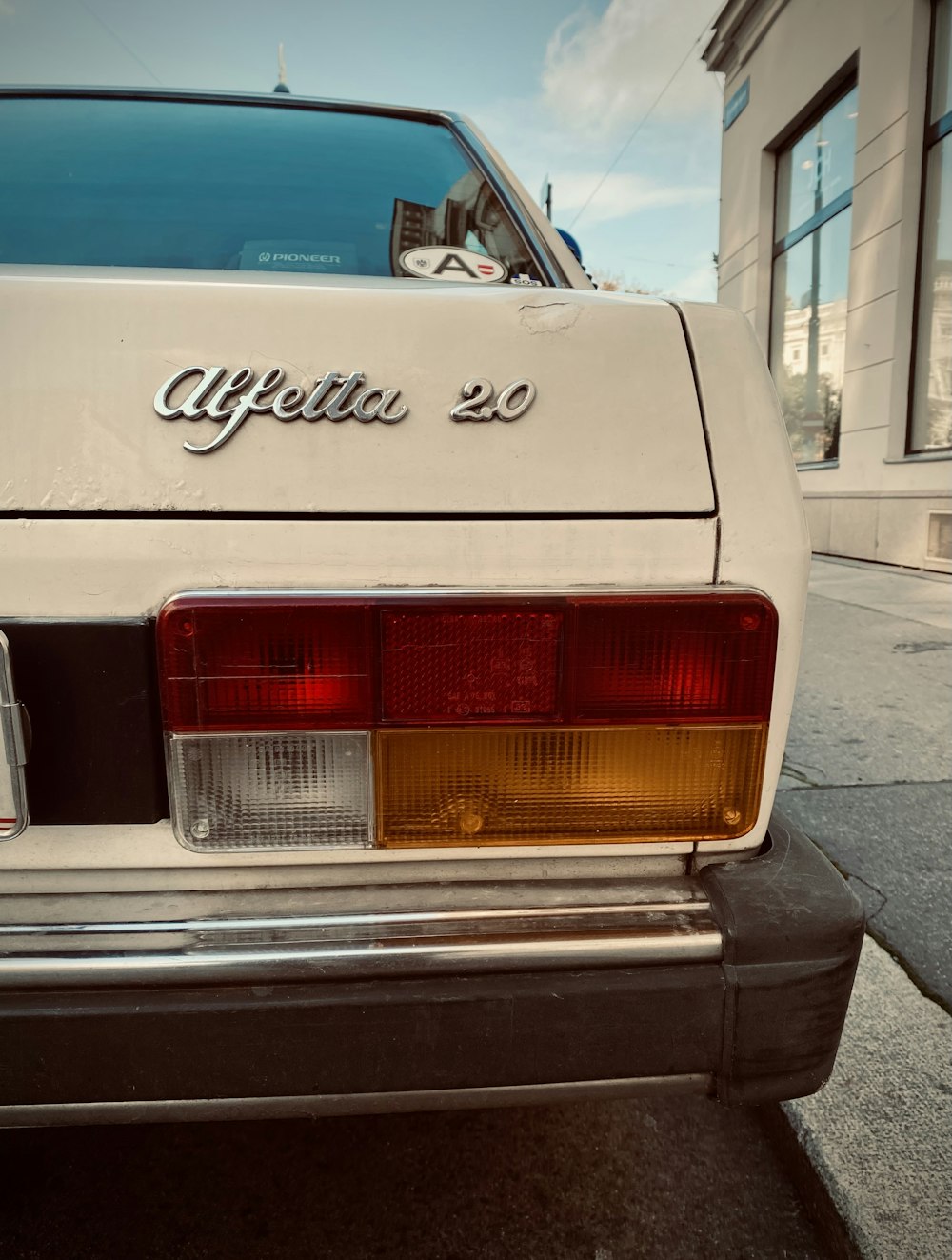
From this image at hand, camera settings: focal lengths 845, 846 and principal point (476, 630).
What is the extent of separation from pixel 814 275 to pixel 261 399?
36.3 feet

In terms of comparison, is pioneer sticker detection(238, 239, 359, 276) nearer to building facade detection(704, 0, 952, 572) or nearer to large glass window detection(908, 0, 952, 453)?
building facade detection(704, 0, 952, 572)

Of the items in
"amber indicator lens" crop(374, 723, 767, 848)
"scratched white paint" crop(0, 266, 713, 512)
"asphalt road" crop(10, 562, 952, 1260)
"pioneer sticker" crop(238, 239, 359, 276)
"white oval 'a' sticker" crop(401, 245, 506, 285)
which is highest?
"pioneer sticker" crop(238, 239, 359, 276)

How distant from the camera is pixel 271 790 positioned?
3.54ft

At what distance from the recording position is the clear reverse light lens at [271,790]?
1.06 metres

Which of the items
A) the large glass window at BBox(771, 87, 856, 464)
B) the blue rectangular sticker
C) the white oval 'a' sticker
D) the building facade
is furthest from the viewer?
the blue rectangular sticker

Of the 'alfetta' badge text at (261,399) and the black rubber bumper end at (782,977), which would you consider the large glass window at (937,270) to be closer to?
the black rubber bumper end at (782,977)

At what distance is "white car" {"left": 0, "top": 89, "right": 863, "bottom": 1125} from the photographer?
102cm

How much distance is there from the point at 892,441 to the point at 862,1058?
8071 mm

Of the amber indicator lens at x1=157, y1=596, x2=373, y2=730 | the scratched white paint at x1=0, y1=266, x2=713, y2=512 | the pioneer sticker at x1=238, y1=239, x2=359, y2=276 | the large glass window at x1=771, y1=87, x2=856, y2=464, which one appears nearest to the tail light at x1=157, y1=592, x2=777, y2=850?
the amber indicator lens at x1=157, y1=596, x2=373, y2=730

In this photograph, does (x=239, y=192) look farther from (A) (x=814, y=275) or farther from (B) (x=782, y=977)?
(A) (x=814, y=275)

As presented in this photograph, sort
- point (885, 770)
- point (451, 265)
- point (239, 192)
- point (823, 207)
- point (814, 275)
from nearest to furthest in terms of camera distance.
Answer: point (451, 265), point (239, 192), point (885, 770), point (823, 207), point (814, 275)

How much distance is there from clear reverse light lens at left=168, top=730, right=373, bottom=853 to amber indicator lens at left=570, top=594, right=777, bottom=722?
0.30 metres

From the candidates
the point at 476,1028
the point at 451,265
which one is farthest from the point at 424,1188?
the point at 451,265

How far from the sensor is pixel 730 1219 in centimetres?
143
